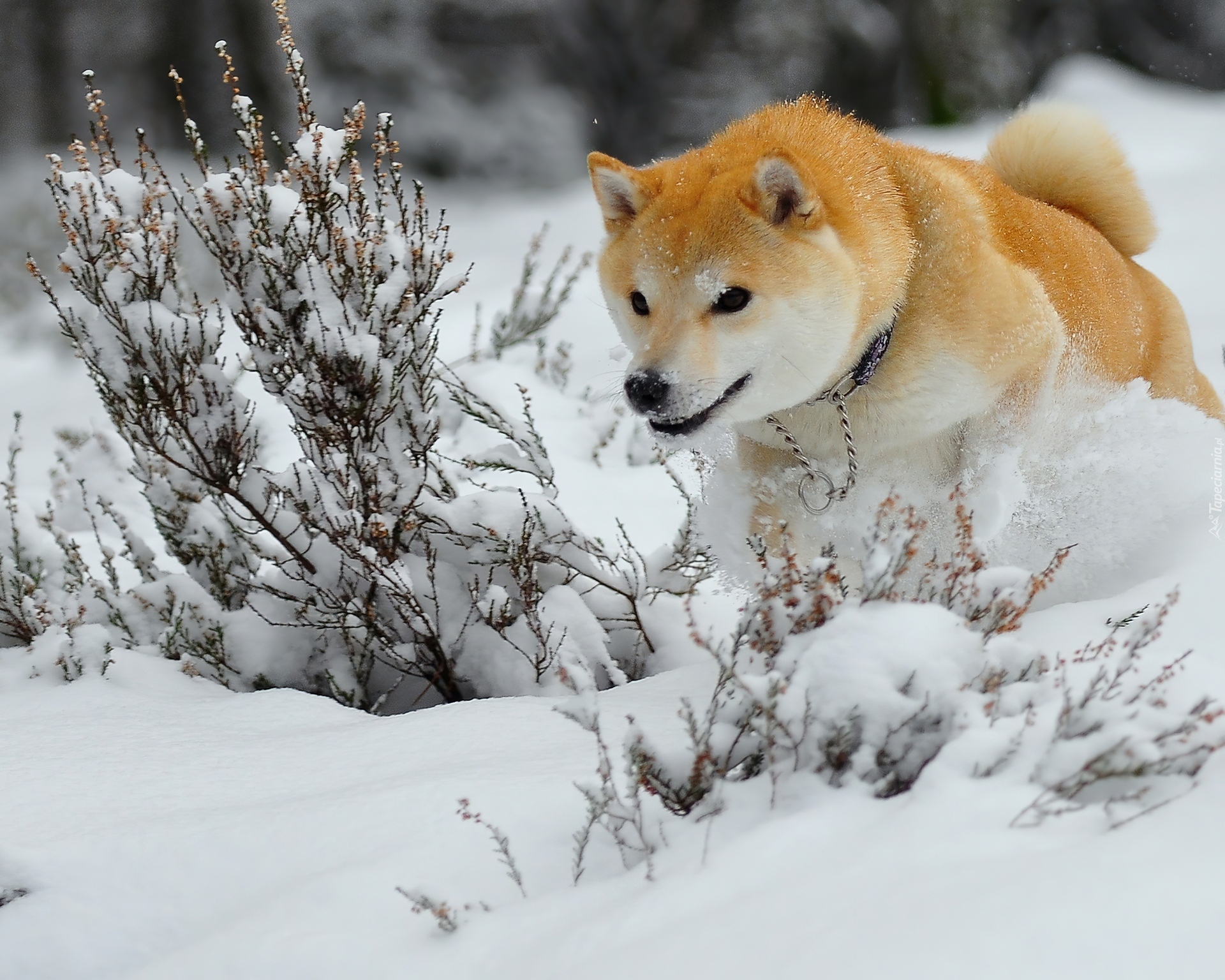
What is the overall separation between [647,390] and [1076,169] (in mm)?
1711

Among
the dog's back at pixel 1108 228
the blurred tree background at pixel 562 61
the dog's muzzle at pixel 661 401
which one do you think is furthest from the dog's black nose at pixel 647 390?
the blurred tree background at pixel 562 61

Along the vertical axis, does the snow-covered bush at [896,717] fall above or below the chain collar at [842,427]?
below

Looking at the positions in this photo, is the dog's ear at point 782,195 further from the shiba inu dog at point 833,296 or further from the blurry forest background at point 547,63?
the blurry forest background at point 547,63

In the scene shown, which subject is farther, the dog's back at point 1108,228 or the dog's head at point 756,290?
the dog's back at point 1108,228

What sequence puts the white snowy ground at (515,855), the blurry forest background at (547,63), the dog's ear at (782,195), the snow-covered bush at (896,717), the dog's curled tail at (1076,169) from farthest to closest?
the blurry forest background at (547,63) < the dog's curled tail at (1076,169) < the dog's ear at (782,195) < the snow-covered bush at (896,717) < the white snowy ground at (515,855)

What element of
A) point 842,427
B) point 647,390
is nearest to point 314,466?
point 647,390

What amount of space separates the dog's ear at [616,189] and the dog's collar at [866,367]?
605 mm

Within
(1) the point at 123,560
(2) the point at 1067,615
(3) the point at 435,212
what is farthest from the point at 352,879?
(3) the point at 435,212

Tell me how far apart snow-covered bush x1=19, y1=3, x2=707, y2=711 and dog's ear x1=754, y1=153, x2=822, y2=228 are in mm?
744

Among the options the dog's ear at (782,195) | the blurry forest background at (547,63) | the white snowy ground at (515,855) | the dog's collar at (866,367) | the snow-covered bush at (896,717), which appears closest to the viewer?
the white snowy ground at (515,855)

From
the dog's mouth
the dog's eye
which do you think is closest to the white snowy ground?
the dog's mouth

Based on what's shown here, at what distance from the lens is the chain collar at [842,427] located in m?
2.21

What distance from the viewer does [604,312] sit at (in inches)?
240

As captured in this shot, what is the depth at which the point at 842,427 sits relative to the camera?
7.62ft
